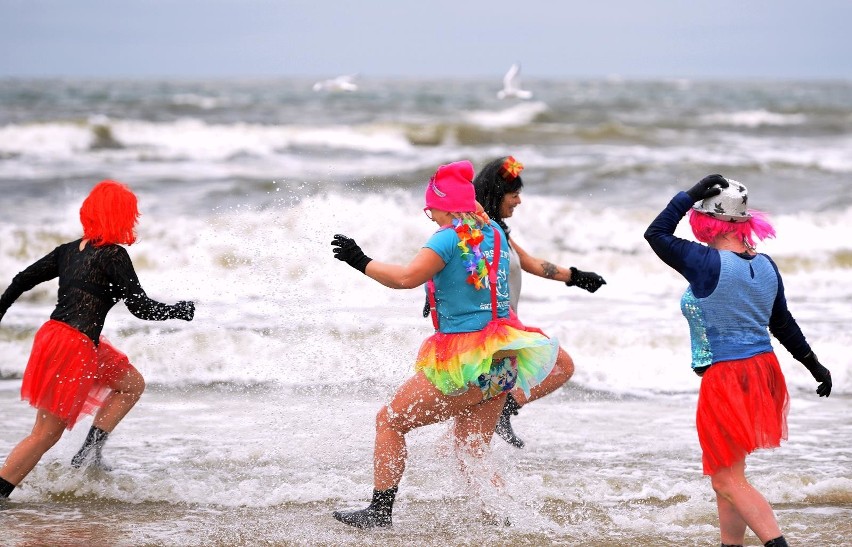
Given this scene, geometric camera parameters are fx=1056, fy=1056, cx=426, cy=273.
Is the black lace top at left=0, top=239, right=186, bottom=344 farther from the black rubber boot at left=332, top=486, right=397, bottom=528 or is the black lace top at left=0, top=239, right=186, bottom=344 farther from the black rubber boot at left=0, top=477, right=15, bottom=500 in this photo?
the black rubber boot at left=332, top=486, right=397, bottom=528

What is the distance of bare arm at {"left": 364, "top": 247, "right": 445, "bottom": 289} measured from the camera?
13.7 feet

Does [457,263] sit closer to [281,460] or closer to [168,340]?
[281,460]

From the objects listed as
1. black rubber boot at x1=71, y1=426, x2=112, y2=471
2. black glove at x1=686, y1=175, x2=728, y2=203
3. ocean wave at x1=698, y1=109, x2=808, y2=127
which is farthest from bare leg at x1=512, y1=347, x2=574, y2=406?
ocean wave at x1=698, y1=109, x2=808, y2=127

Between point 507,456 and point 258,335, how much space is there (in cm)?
328

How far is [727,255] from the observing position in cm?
391

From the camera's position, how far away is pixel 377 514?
4.54 meters

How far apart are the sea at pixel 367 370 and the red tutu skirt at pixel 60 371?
0.54 meters

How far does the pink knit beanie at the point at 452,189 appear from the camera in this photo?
14.3 feet

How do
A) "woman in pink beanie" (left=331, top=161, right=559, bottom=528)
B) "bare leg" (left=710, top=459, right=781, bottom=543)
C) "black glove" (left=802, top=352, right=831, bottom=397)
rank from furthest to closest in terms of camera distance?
"woman in pink beanie" (left=331, top=161, right=559, bottom=528), "black glove" (left=802, top=352, right=831, bottom=397), "bare leg" (left=710, top=459, right=781, bottom=543)

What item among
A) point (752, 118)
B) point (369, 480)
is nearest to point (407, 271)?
point (369, 480)

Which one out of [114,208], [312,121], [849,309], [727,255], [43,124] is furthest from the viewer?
[312,121]

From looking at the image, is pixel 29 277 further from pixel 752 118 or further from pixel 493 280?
pixel 752 118

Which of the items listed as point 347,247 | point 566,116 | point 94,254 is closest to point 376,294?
point 94,254

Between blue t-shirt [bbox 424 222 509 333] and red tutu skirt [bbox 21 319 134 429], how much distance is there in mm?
1746
